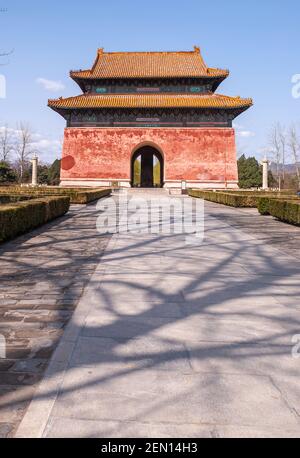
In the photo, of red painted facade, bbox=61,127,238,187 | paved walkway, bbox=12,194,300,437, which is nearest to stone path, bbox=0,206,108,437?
paved walkway, bbox=12,194,300,437

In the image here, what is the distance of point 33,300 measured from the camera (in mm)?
4242

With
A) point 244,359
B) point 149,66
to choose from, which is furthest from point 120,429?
point 149,66

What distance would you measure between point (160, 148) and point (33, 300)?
110 feet

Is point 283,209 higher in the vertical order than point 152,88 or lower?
lower

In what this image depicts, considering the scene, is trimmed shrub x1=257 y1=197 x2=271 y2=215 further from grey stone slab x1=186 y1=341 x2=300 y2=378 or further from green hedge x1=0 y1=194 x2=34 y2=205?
grey stone slab x1=186 y1=341 x2=300 y2=378

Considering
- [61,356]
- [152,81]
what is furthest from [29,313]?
[152,81]

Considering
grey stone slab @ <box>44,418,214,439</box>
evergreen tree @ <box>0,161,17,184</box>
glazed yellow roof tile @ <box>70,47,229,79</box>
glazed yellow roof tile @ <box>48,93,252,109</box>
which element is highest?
glazed yellow roof tile @ <box>70,47,229,79</box>

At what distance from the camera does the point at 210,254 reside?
279 inches

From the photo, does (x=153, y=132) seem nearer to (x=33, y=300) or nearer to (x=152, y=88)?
(x=152, y=88)

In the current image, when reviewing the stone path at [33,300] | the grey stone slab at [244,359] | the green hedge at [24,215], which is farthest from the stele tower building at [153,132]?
the grey stone slab at [244,359]

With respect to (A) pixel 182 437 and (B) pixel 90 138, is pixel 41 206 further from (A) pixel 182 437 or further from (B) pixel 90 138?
(B) pixel 90 138

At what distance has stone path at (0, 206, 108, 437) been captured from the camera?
2.44 metres

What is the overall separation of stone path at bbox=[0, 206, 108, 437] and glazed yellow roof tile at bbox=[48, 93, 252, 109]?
2827cm

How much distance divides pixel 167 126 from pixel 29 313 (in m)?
34.3
